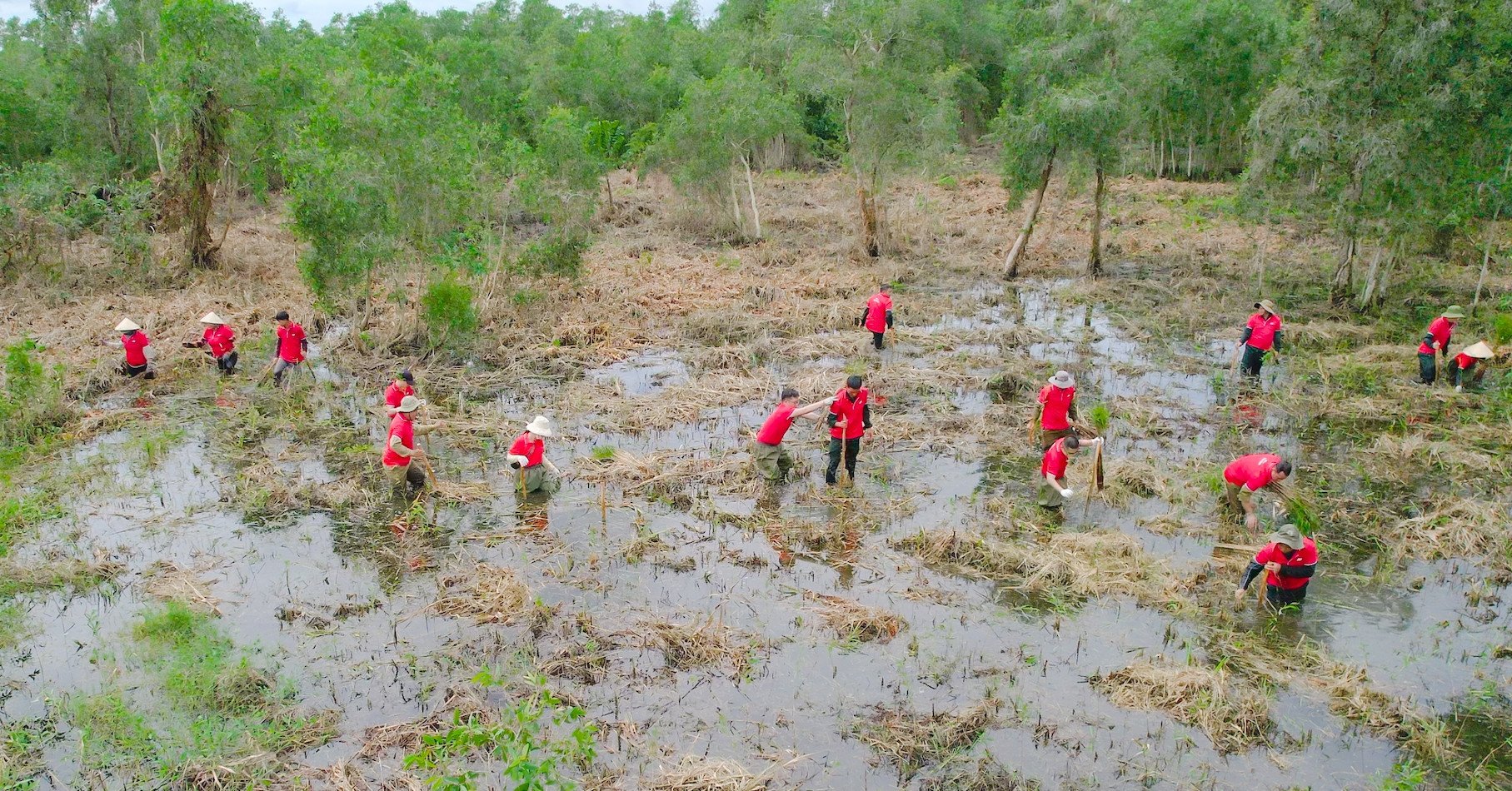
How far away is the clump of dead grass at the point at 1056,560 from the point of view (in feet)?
28.7

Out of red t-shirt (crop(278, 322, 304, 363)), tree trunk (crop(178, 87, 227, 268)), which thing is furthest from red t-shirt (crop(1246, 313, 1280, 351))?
tree trunk (crop(178, 87, 227, 268))

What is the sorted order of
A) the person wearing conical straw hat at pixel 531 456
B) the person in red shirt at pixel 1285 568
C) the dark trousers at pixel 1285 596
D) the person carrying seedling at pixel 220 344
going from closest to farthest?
the person in red shirt at pixel 1285 568, the dark trousers at pixel 1285 596, the person wearing conical straw hat at pixel 531 456, the person carrying seedling at pixel 220 344

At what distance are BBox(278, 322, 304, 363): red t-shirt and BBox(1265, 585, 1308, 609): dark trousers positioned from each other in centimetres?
1336

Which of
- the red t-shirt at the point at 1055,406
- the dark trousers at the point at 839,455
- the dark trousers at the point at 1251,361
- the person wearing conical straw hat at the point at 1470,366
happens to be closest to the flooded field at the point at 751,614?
the dark trousers at the point at 839,455

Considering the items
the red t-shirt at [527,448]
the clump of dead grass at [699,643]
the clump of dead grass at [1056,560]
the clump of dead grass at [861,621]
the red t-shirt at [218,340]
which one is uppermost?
the red t-shirt at [218,340]

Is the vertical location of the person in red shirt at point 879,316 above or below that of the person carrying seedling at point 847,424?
above

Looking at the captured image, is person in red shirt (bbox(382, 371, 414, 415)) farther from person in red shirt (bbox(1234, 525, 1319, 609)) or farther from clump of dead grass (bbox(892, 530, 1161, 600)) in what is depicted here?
person in red shirt (bbox(1234, 525, 1319, 609))

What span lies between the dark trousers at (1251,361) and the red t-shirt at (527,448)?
35.6ft

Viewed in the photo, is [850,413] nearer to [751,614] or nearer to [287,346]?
[751,614]

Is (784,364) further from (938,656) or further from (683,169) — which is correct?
(683,169)

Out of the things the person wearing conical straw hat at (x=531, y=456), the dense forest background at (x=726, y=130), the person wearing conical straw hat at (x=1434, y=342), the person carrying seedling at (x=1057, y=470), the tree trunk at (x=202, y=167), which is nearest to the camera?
the person carrying seedling at (x=1057, y=470)

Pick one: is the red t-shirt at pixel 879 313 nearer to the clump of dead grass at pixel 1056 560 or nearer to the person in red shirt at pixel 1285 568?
the clump of dead grass at pixel 1056 560

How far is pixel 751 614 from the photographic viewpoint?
8.52 metres

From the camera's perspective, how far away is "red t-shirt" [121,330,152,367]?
1435 cm
